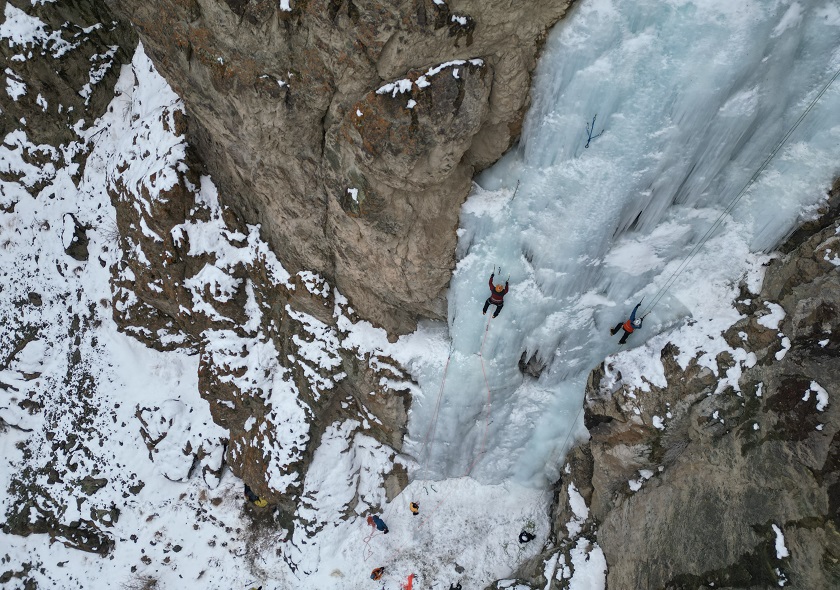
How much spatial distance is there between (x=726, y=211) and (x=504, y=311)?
3.44 metres

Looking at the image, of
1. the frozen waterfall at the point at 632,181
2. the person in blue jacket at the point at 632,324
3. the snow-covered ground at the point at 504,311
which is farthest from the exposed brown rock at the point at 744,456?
the frozen waterfall at the point at 632,181

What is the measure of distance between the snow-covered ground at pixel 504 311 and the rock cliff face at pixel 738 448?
26 cm

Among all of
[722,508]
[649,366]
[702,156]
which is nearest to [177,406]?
[649,366]

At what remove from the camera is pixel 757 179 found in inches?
235

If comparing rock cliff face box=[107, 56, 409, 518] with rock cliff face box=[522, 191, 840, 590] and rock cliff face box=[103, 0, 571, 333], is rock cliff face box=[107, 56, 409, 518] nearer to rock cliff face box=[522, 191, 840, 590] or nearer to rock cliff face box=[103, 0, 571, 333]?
rock cliff face box=[103, 0, 571, 333]

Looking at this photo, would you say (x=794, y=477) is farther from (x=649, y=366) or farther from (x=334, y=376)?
(x=334, y=376)

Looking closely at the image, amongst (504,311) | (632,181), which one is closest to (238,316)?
(504,311)

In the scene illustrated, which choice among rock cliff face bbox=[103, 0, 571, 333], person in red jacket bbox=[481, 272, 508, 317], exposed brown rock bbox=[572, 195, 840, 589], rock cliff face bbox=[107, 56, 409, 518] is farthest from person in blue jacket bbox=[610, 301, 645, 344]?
rock cliff face bbox=[107, 56, 409, 518]

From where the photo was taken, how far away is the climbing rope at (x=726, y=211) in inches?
213

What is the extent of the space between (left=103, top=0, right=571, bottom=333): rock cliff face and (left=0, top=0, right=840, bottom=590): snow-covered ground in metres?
0.51

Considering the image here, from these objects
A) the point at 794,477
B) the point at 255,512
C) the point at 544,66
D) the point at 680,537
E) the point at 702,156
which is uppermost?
the point at 544,66

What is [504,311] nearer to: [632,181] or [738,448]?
[632,181]

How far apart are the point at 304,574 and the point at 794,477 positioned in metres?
9.06

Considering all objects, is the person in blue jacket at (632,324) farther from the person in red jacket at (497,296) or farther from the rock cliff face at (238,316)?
the rock cliff face at (238,316)
